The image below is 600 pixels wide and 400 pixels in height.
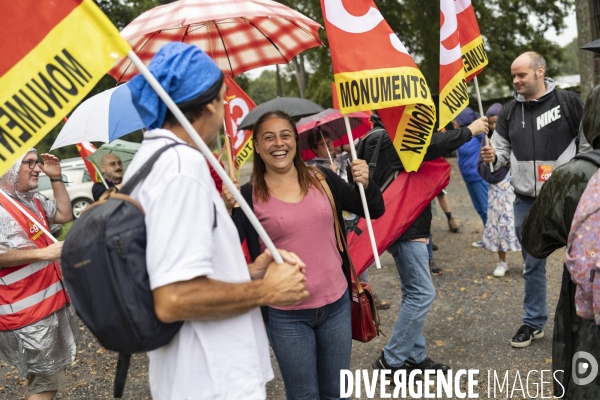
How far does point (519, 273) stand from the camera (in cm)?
624

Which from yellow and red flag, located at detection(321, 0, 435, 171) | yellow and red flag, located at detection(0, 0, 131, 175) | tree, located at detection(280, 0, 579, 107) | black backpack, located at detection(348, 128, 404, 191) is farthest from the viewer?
tree, located at detection(280, 0, 579, 107)

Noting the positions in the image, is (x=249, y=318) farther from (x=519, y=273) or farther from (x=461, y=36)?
(x=519, y=273)

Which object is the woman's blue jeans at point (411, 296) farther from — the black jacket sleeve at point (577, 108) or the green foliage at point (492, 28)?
the green foliage at point (492, 28)

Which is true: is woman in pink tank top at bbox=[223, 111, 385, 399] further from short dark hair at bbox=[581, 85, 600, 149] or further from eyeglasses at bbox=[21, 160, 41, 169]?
eyeglasses at bbox=[21, 160, 41, 169]

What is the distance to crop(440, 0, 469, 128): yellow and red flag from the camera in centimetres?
345

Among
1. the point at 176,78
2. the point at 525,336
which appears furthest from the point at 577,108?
the point at 176,78

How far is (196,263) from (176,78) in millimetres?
562

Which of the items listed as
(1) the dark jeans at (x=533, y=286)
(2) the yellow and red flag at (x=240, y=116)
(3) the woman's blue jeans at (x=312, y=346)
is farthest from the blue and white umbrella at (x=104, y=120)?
(1) the dark jeans at (x=533, y=286)

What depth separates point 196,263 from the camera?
148cm

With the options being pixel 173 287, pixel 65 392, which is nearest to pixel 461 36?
pixel 173 287

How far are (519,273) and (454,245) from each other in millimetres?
1643

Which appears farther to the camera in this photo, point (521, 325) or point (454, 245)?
point (454, 245)

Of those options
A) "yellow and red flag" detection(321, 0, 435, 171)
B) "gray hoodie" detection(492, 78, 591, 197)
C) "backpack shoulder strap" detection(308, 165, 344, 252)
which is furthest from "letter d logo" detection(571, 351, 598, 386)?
"gray hoodie" detection(492, 78, 591, 197)

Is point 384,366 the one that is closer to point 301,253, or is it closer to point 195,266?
point 301,253
